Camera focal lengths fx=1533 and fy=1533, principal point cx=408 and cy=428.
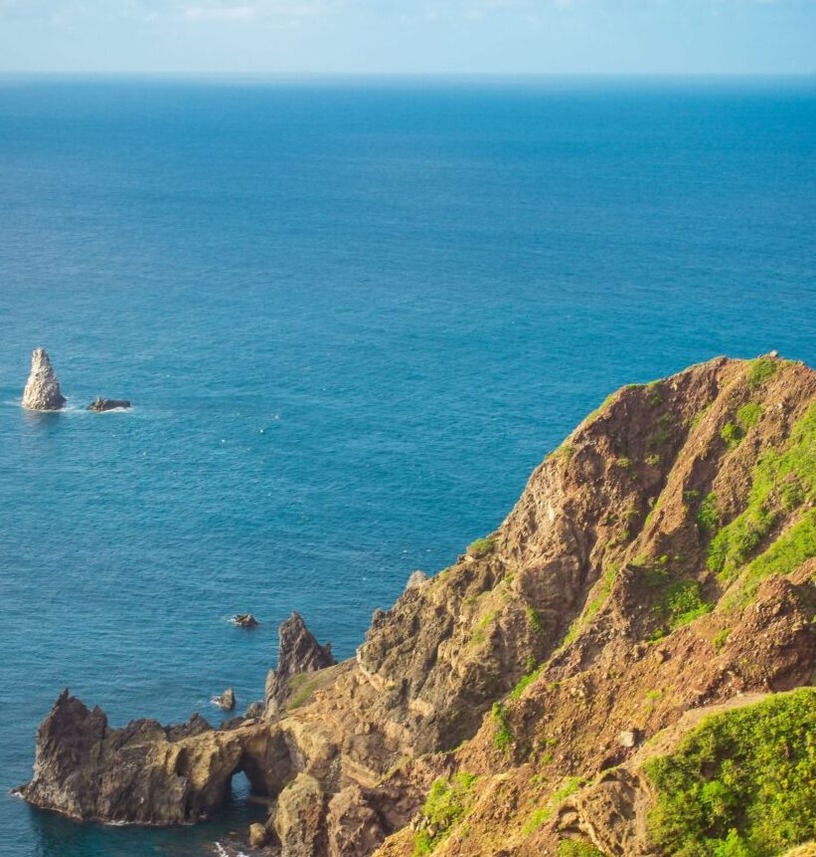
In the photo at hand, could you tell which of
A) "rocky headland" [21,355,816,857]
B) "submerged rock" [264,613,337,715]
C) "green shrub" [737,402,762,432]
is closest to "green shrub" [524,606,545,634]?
"rocky headland" [21,355,816,857]

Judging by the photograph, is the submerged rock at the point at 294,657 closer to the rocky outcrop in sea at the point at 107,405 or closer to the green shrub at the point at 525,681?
the green shrub at the point at 525,681

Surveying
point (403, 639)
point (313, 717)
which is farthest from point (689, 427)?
point (313, 717)

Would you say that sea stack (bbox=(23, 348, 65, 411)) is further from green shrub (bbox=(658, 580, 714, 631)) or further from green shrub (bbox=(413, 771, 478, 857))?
green shrub (bbox=(413, 771, 478, 857))

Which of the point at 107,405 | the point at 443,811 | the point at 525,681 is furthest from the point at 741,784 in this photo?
the point at 107,405

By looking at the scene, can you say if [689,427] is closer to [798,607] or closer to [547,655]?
[547,655]

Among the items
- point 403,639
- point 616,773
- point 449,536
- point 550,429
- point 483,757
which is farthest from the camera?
point 550,429

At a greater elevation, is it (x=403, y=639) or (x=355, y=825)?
Answer: (x=403, y=639)
